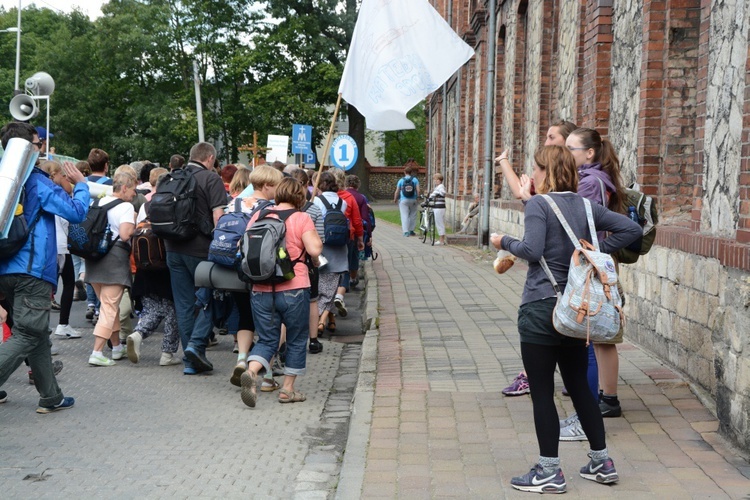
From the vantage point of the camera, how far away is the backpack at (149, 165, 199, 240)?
319 inches

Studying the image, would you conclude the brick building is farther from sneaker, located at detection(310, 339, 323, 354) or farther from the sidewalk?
sneaker, located at detection(310, 339, 323, 354)

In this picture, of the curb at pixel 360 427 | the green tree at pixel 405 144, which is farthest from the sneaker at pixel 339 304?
the green tree at pixel 405 144

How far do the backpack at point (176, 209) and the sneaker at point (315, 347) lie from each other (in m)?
1.88

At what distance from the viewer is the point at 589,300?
15.0 ft

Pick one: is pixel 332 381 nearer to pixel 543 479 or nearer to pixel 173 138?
pixel 543 479

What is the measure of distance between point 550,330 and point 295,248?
9.37 feet

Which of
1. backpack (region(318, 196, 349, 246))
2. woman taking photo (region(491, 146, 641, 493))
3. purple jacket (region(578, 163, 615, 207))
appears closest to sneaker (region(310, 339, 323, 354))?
backpack (region(318, 196, 349, 246))

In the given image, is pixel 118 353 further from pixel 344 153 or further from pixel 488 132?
pixel 488 132

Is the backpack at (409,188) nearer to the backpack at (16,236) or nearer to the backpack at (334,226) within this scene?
the backpack at (334,226)

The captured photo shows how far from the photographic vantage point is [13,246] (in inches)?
248

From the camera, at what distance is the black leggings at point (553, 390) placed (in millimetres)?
4781

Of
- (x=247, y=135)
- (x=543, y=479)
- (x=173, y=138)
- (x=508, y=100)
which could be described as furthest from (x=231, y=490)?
(x=173, y=138)

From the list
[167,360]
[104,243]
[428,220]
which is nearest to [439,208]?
[428,220]

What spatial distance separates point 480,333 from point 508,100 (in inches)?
415
